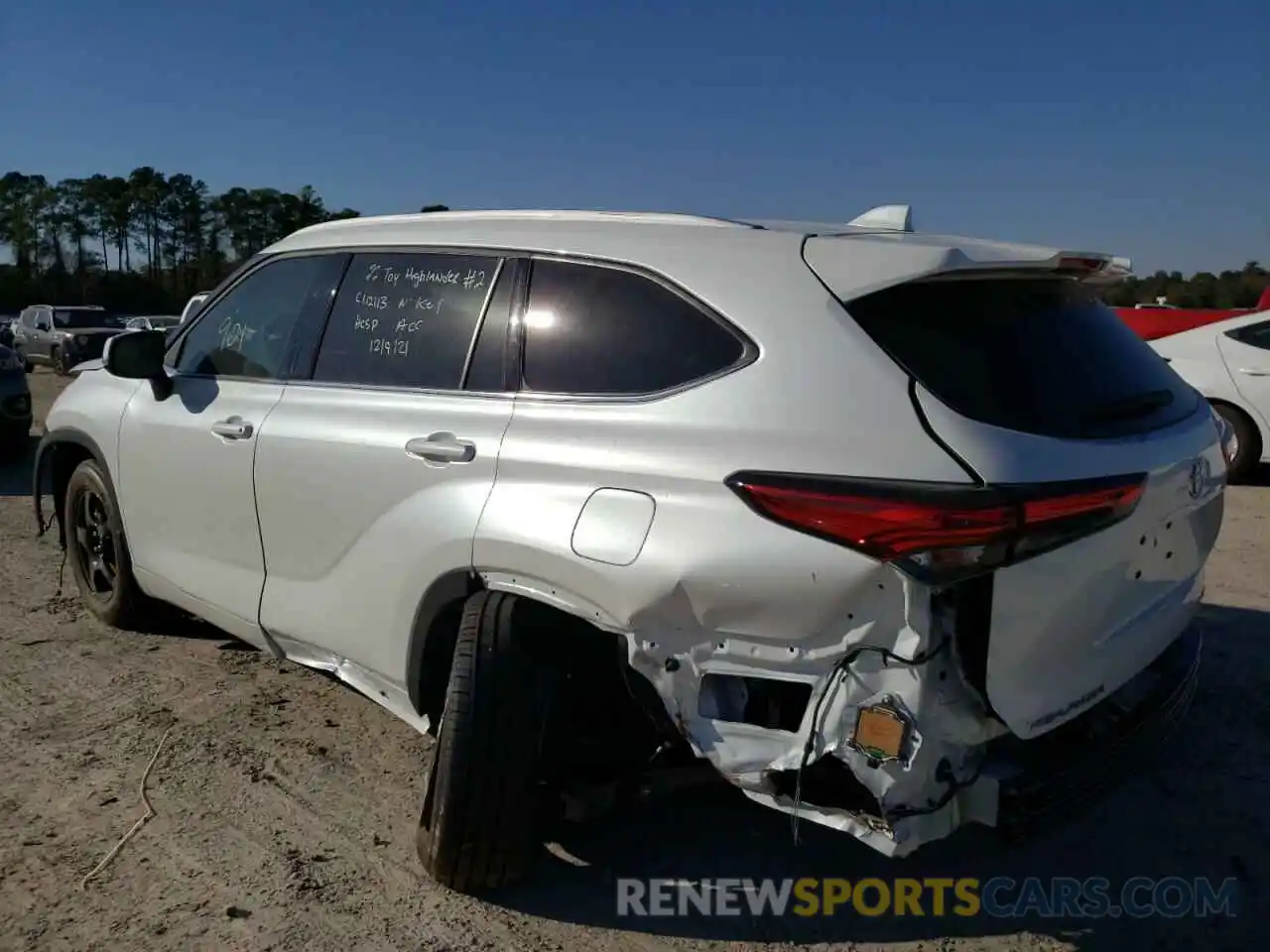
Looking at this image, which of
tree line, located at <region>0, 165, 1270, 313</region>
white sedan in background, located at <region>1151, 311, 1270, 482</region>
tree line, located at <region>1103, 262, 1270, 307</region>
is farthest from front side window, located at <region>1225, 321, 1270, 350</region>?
tree line, located at <region>0, 165, 1270, 313</region>

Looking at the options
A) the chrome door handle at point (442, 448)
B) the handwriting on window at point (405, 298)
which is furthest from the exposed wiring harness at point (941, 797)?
the handwriting on window at point (405, 298)

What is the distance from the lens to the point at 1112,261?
295cm

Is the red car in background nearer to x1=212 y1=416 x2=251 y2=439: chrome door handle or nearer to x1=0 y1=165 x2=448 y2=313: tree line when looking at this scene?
x1=212 y1=416 x2=251 y2=439: chrome door handle

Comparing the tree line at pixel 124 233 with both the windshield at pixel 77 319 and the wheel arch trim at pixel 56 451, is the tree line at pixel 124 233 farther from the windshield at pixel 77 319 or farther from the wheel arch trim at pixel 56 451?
the wheel arch trim at pixel 56 451

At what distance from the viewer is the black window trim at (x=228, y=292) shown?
3.85 meters

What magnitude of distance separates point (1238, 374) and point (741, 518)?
798cm

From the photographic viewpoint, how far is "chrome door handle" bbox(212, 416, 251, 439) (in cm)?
384

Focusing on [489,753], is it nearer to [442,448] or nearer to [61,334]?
[442,448]

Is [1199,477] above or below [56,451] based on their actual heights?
above

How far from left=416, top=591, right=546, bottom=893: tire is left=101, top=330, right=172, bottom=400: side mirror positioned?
2.22 metres

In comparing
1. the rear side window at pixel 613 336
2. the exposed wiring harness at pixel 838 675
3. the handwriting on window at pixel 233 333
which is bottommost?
the exposed wiring harness at pixel 838 675

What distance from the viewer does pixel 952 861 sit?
320 cm

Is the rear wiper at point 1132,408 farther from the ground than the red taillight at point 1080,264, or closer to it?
closer to it

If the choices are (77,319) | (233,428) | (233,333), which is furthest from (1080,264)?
(77,319)
